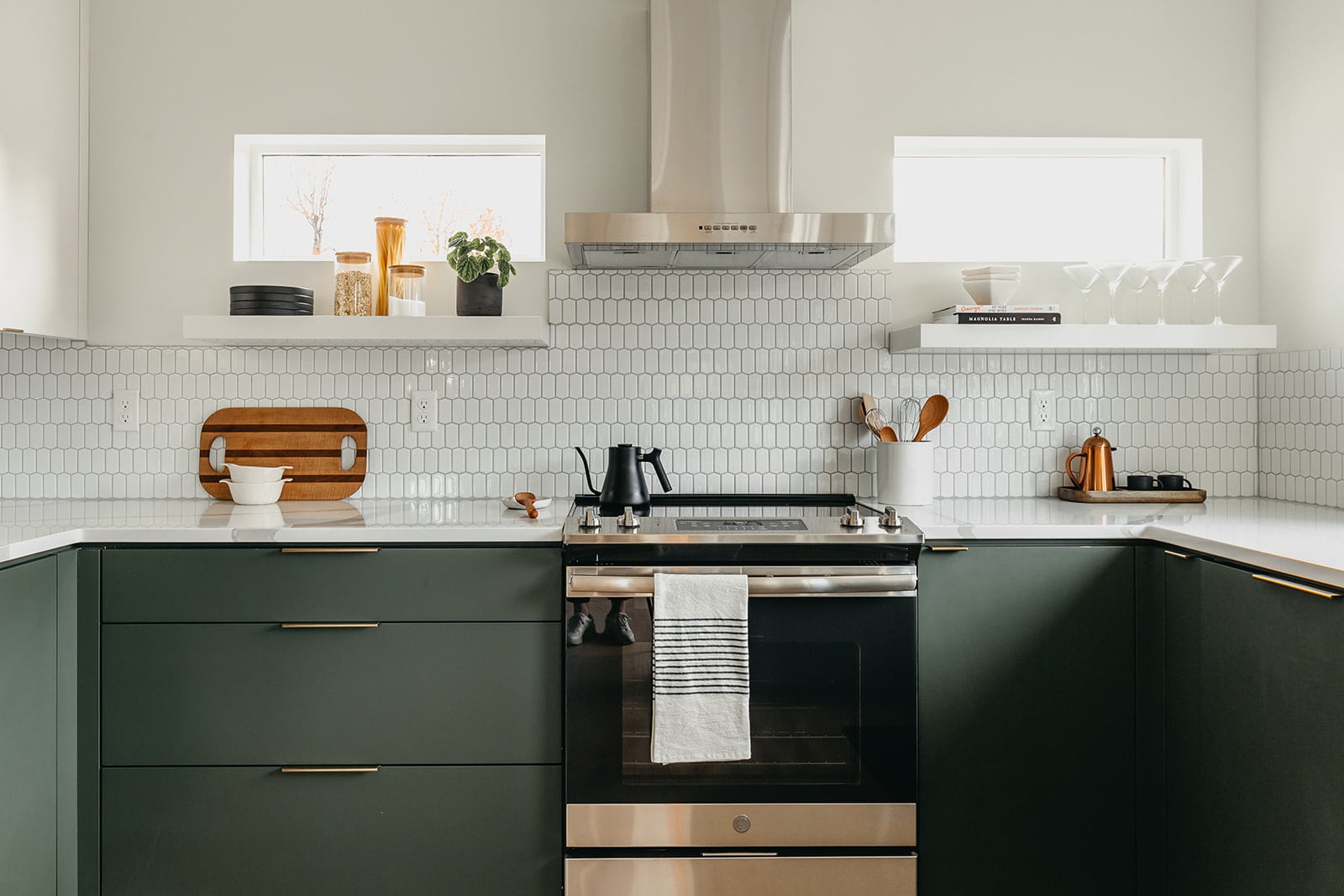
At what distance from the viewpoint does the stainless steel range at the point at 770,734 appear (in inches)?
84.1

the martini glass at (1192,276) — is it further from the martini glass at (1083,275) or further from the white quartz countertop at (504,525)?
the white quartz countertop at (504,525)

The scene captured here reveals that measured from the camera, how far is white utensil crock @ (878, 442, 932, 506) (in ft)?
8.75

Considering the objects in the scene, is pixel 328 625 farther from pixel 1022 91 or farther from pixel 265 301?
pixel 1022 91

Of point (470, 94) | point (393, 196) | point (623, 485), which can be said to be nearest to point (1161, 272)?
point (623, 485)

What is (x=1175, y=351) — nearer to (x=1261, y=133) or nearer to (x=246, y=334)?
(x=1261, y=133)

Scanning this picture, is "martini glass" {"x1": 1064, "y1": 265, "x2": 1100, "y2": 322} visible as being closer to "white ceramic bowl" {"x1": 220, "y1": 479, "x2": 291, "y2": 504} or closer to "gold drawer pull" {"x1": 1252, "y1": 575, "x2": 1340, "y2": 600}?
"gold drawer pull" {"x1": 1252, "y1": 575, "x2": 1340, "y2": 600}

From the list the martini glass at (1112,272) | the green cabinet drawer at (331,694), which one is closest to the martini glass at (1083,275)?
the martini glass at (1112,272)

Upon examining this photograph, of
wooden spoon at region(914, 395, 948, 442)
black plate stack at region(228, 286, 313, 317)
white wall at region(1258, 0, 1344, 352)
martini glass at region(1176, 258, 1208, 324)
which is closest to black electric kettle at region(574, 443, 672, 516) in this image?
wooden spoon at region(914, 395, 948, 442)

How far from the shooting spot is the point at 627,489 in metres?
2.57

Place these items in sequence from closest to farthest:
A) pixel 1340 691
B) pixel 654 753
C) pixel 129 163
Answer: pixel 1340 691
pixel 654 753
pixel 129 163

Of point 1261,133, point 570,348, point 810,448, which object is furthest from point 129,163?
point 1261,133

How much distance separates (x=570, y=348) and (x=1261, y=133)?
2.26 m

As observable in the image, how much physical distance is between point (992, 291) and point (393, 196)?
1.88m

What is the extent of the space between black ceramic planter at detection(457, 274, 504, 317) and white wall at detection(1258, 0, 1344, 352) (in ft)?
7.72
